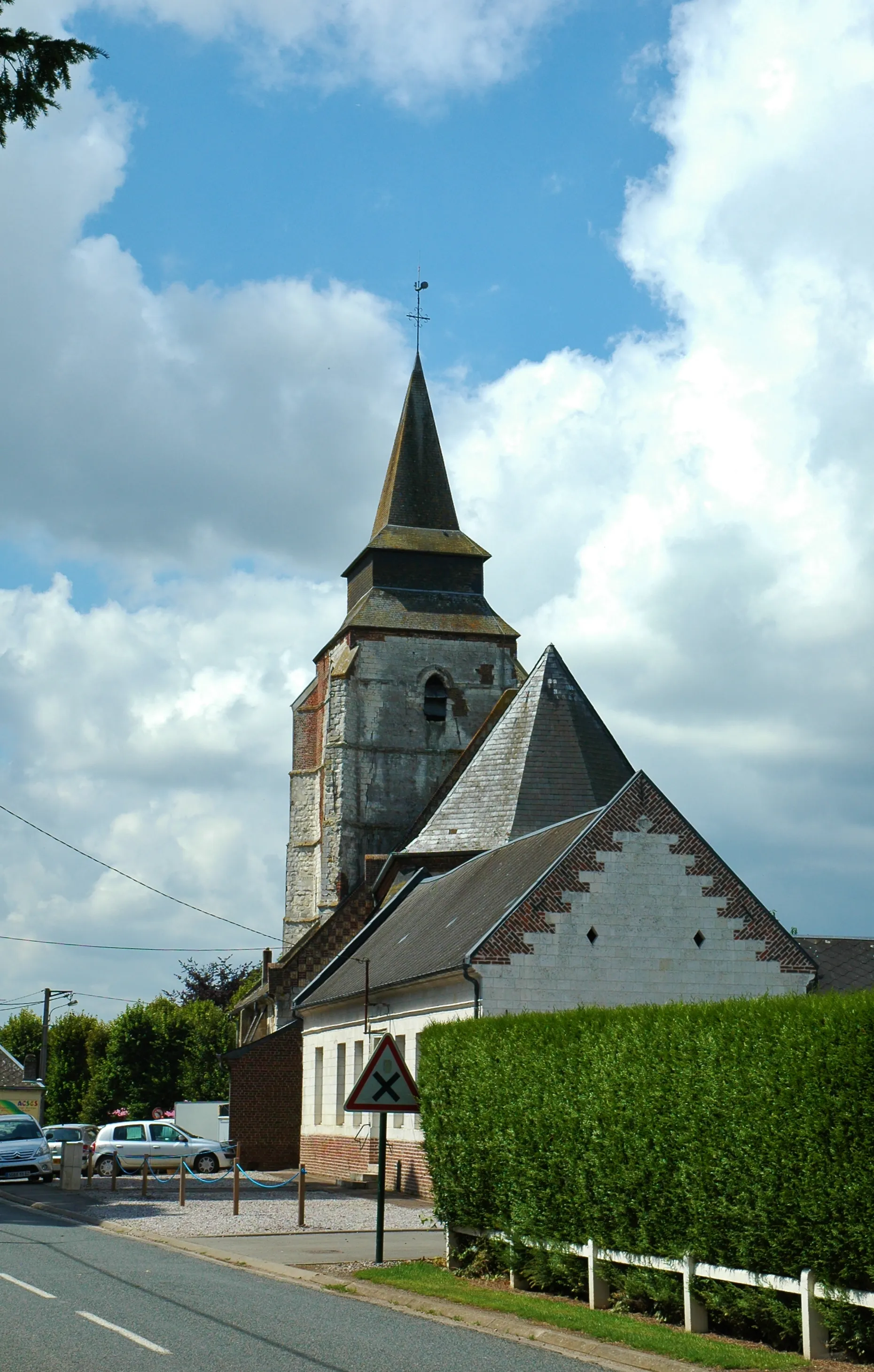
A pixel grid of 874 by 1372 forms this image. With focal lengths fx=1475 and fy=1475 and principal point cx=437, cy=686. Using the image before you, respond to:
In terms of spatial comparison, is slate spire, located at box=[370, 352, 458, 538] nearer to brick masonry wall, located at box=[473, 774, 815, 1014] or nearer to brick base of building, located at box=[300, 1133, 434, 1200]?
brick base of building, located at box=[300, 1133, 434, 1200]

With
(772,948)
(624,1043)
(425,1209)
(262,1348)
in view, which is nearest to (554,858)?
(772,948)

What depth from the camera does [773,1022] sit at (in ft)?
34.7

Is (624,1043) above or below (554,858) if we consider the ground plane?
below

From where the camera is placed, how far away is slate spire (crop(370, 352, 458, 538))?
52844 millimetres

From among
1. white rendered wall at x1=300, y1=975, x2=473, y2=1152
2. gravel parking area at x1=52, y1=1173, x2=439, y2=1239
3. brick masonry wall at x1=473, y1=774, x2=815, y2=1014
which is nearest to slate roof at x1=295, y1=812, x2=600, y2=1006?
white rendered wall at x1=300, y1=975, x2=473, y2=1152

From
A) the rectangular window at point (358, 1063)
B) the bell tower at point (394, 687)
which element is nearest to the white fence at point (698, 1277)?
the rectangular window at point (358, 1063)

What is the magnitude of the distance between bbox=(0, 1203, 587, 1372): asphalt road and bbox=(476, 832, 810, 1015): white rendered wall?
27.9 ft

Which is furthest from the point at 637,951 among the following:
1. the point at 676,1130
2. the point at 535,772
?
the point at 676,1130

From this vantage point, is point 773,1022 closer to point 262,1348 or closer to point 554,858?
point 262,1348

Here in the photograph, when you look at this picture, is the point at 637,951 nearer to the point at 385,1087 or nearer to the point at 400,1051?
the point at 400,1051

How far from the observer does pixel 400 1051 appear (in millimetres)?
26219

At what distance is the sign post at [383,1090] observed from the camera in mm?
15000

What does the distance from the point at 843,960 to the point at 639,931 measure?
13.2 m

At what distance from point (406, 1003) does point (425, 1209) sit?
4350 millimetres
